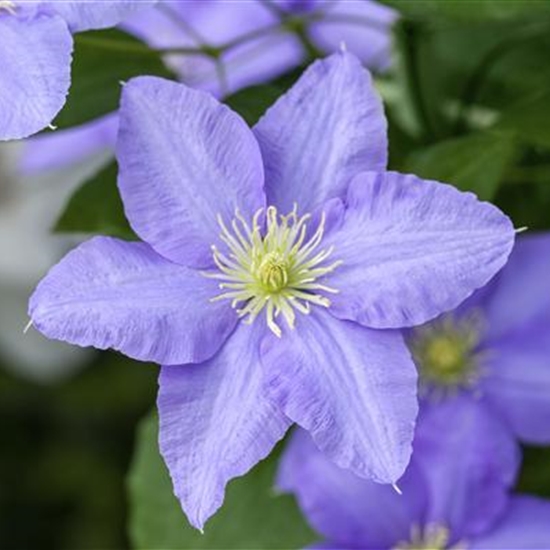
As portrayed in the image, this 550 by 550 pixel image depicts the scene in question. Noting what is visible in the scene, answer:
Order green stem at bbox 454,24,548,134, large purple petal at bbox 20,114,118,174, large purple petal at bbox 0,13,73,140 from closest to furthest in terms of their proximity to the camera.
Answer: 1. large purple petal at bbox 0,13,73,140
2. green stem at bbox 454,24,548,134
3. large purple petal at bbox 20,114,118,174

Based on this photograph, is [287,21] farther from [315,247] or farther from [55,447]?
[55,447]

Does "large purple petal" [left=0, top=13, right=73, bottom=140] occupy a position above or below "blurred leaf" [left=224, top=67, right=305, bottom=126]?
above

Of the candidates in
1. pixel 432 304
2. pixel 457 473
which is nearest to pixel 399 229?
pixel 432 304

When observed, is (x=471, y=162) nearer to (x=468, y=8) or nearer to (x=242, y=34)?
(x=468, y=8)

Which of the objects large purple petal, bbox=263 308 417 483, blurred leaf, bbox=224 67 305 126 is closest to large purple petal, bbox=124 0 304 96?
blurred leaf, bbox=224 67 305 126

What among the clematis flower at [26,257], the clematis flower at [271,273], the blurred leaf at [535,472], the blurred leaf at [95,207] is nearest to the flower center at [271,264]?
the clematis flower at [271,273]

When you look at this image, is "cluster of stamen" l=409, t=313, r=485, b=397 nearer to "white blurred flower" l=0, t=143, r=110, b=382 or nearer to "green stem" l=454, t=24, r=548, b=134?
"green stem" l=454, t=24, r=548, b=134

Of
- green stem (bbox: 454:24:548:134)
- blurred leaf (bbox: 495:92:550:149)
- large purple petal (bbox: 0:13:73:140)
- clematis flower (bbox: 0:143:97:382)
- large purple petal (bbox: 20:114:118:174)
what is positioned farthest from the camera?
clematis flower (bbox: 0:143:97:382)
